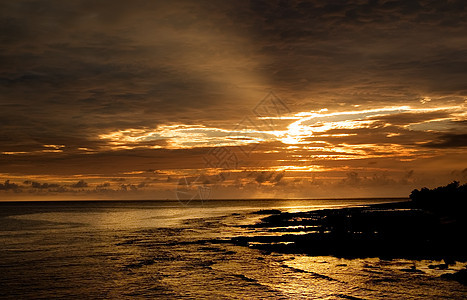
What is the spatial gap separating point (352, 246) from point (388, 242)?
3733 mm

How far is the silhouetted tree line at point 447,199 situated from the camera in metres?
64.5

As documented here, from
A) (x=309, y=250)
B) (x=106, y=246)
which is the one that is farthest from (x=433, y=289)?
(x=106, y=246)

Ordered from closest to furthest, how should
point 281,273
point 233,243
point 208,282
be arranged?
point 208,282 → point 281,273 → point 233,243

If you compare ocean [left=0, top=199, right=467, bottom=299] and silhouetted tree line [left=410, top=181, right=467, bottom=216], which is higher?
silhouetted tree line [left=410, top=181, right=467, bottom=216]

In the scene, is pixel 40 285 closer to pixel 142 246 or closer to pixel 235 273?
pixel 235 273

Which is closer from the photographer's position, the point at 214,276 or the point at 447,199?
the point at 214,276

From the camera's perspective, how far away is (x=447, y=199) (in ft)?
254

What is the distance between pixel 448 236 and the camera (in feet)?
130

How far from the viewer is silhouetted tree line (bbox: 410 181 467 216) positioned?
64494 mm

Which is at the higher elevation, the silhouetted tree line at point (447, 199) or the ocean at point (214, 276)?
the silhouetted tree line at point (447, 199)

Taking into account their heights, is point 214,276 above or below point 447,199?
below

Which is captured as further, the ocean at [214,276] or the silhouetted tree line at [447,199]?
the silhouetted tree line at [447,199]

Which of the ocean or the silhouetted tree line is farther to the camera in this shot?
the silhouetted tree line

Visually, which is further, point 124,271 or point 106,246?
point 106,246
